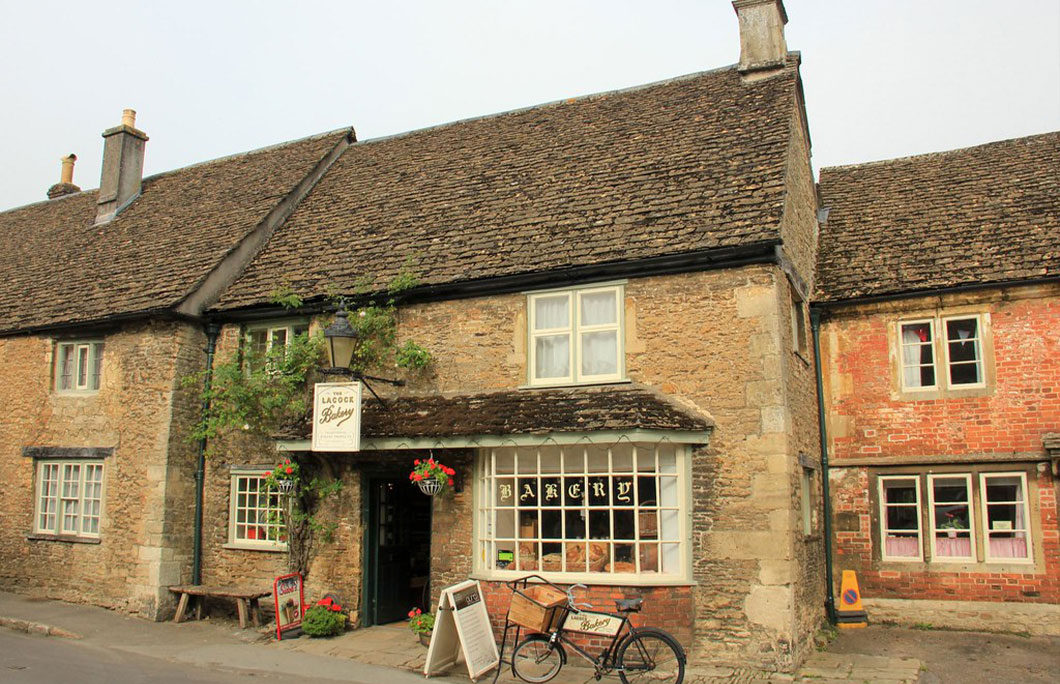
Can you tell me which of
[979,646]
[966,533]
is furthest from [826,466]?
[979,646]

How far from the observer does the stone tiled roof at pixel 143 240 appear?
15047 mm

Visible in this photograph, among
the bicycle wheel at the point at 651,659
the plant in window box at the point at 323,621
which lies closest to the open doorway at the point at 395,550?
the plant in window box at the point at 323,621

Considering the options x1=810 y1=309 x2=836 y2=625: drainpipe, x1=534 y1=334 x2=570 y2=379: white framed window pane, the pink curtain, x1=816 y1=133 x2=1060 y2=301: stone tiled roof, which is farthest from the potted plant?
x1=816 y1=133 x2=1060 y2=301: stone tiled roof

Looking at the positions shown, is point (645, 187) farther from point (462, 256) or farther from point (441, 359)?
point (441, 359)

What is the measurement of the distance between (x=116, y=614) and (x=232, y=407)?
364 cm

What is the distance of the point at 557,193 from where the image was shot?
13.9m

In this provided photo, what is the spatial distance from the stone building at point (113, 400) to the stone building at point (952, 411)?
1036 centimetres

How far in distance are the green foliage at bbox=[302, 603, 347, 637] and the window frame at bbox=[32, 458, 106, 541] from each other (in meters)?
4.62

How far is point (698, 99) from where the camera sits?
15.7 metres

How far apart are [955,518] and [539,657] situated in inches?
273

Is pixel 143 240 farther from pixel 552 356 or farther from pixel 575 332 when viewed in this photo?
pixel 575 332

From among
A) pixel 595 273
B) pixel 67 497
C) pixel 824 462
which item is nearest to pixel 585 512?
pixel 595 273

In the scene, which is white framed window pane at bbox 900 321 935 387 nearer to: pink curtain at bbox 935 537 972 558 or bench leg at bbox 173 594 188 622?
pink curtain at bbox 935 537 972 558

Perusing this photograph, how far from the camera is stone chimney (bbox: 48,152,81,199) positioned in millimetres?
25281
